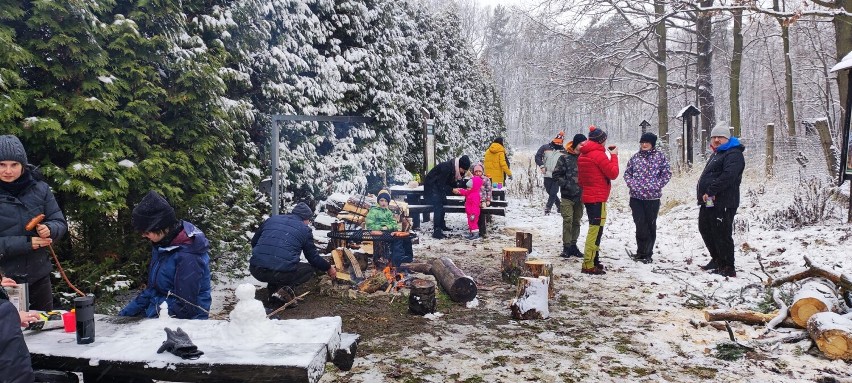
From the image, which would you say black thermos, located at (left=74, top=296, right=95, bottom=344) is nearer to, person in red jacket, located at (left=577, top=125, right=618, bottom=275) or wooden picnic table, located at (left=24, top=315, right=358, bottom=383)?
wooden picnic table, located at (left=24, top=315, right=358, bottom=383)

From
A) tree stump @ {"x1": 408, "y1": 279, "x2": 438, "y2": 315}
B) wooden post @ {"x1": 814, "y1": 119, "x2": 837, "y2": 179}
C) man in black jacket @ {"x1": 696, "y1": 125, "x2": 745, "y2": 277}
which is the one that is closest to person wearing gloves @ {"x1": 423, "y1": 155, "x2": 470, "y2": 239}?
man in black jacket @ {"x1": 696, "y1": 125, "x2": 745, "y2": 277}

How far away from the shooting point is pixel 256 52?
9.07 meters

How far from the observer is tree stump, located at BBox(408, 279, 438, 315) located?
5840 millimetres

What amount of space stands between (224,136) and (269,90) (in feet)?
8.66

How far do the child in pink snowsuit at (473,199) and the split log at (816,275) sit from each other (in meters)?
5.25

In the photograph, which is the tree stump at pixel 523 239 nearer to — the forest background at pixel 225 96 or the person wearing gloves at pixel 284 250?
the person wearing gloves at pixel 284 250

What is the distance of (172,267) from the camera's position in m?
3.66

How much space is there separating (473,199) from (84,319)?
8021 millimetres

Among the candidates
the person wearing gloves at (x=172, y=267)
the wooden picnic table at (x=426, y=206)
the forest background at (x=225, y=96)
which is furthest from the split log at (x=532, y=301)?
the wooden picnic table at (x=426, y=206)

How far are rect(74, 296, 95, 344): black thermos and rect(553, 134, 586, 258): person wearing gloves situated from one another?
278 inches

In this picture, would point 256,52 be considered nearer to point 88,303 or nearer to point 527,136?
point 88,303

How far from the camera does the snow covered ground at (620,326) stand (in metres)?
4.31

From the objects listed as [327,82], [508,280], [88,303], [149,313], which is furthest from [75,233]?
[327,82]

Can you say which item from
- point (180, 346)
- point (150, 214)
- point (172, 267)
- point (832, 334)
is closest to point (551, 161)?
point (832, 334)
